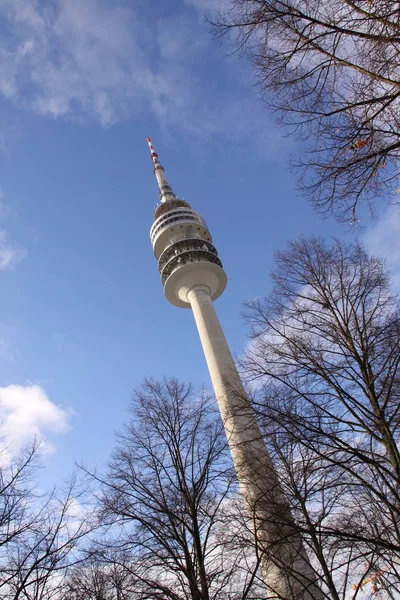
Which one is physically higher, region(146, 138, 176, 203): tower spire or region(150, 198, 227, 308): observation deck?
region(146, 138, 176, 203): tower spire

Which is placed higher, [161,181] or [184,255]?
[161,181]

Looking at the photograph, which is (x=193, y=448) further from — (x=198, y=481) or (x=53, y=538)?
(x=53, y=538)

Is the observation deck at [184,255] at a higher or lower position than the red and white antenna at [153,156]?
lower

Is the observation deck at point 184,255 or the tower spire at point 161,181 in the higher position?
the tower spire at point 161,181

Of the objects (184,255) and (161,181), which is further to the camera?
(161,181)

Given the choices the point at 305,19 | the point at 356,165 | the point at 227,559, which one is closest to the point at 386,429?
the point at 356,165

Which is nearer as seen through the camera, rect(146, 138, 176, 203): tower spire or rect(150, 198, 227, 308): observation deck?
rect(150, 198, 227, 308): observation deck

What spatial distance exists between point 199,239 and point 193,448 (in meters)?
29.3

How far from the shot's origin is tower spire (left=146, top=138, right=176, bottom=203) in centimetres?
5062

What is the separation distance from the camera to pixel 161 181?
54531 mm

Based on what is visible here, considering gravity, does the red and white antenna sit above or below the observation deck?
above

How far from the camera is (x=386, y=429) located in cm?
710

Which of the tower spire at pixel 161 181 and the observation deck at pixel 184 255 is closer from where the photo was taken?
the observation deck at pixel 184 255

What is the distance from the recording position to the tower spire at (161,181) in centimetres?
5062
